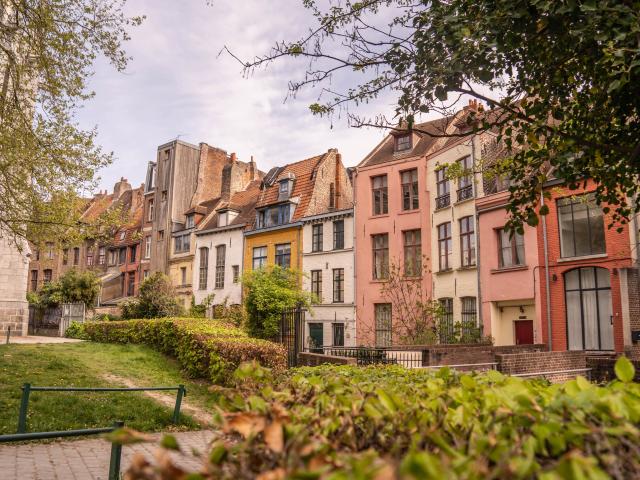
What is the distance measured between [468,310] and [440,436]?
25.7 m

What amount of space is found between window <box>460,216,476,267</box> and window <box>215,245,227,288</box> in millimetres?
20028

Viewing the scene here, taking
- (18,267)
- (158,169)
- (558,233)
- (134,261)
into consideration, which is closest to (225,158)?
(158,169)

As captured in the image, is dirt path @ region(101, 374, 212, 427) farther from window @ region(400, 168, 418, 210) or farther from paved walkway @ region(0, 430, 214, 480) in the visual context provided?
window @ region(400, 168, 418, 210)

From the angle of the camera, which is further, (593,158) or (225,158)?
(225,158)

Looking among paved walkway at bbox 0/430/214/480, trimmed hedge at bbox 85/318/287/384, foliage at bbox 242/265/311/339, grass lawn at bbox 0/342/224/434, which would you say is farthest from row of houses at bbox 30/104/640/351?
paved walkway at bbox 0/430/214/480

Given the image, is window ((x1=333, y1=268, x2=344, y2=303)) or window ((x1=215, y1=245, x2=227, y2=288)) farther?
window ((x1=215, y1=245, x2=227, y2=288))

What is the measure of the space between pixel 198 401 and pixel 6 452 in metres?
5.67

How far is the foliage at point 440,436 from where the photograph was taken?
142 cm

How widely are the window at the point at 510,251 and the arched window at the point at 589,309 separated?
236 centimetres

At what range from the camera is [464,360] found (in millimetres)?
16422

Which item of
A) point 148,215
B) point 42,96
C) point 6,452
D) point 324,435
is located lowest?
point 6,452

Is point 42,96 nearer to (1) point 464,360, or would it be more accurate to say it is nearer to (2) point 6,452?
(2) point 6,452

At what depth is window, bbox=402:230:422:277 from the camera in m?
30.0

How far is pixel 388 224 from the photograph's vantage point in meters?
31.9
